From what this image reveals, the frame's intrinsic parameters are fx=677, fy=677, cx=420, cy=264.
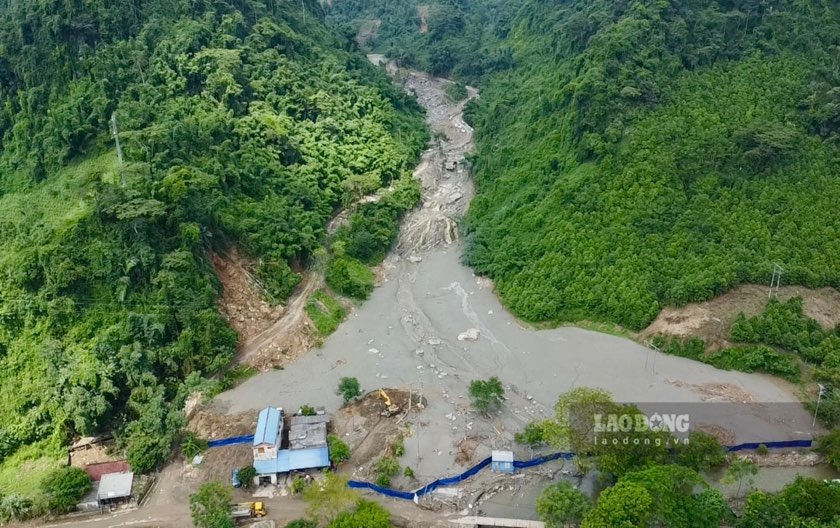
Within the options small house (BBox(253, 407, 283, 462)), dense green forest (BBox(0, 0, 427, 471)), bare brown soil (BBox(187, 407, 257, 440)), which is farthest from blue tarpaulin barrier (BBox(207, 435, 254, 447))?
dense green forest (BBox(0, 0, 427, 471))

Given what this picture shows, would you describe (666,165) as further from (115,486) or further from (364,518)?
(115,486)

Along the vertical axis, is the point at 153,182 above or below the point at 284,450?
above

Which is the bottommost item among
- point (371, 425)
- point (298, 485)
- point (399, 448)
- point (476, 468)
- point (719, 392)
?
point (719, 392)

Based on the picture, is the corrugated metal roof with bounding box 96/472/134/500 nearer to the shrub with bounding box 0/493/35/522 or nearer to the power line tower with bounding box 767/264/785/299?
the shrub with bounding box 0/493/35/522

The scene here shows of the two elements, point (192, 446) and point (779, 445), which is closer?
point (779, 445)

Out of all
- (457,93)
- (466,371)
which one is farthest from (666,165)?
(457,93)
